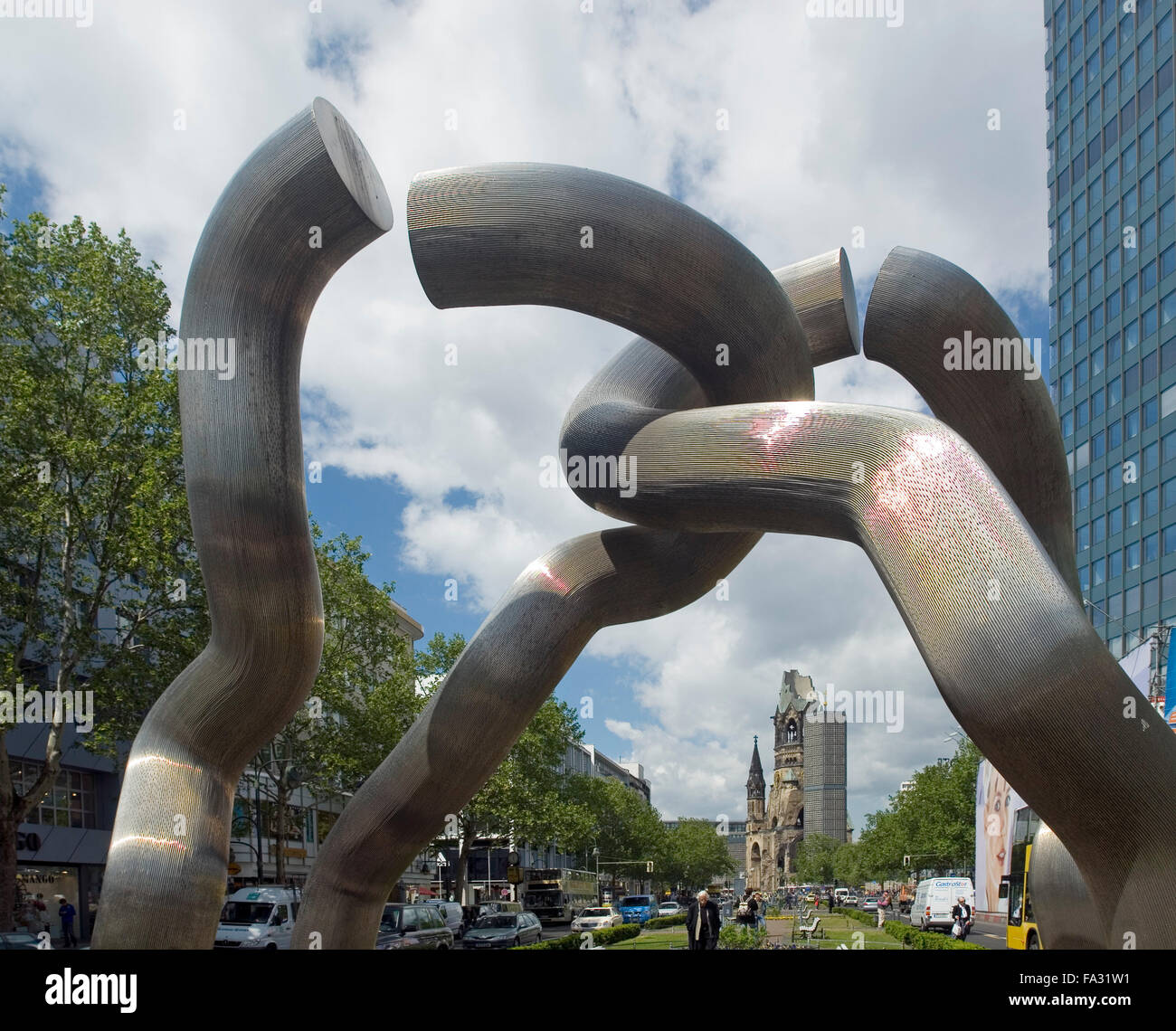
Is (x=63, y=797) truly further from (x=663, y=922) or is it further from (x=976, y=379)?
(x=976, y=379)

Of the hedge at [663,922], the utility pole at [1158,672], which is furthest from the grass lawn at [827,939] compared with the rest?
the utility pole at [1158,672]

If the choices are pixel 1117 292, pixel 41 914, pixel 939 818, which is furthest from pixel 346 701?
pixel 1117 292

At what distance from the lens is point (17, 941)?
16.2m

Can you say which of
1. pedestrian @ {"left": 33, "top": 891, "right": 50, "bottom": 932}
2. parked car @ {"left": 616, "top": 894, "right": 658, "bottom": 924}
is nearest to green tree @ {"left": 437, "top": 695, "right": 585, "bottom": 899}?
parked car @ {"left": 616, "top": 894, "right": 658, "bottom": 924}

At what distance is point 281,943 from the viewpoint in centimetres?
2552

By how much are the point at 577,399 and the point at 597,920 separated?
3359cm

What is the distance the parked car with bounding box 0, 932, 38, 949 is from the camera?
15.6 meters

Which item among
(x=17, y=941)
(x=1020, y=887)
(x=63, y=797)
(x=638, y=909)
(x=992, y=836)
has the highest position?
(x=17, y=941)

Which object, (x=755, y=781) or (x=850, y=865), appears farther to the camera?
(x=755, y=781)

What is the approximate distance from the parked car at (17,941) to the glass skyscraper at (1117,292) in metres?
48.5

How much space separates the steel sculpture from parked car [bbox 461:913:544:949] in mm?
22992

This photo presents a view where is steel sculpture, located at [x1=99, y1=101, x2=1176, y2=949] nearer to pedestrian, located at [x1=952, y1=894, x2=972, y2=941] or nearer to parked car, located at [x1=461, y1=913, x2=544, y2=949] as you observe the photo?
parked car, located at [x1=461, y1=913, x2=544, y2=949]

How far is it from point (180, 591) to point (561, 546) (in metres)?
19.2
